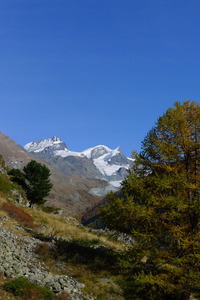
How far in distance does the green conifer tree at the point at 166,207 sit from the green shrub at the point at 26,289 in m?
4.24

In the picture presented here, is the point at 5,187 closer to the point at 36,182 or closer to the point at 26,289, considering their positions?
the point at 36,182

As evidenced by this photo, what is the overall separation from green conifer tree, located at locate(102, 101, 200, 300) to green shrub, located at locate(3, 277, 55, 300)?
13.9 ft

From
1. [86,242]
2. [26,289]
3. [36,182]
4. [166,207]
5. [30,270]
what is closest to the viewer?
[26,289]

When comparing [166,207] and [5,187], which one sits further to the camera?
[5,187]

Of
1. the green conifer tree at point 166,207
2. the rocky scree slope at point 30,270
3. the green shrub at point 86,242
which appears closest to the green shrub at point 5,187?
the green shrub at point 86,242

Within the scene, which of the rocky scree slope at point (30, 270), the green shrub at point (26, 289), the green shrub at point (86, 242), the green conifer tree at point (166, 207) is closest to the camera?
the green shrub at point (26, 289)

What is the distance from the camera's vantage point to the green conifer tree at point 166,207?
48.6 ft

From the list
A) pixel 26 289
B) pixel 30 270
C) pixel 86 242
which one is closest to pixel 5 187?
pixel 86 242

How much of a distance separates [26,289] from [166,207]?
315 inches

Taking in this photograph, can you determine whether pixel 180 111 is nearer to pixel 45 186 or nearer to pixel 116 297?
pixel 116 297

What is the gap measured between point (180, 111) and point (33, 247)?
511 inches

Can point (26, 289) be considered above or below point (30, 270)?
below

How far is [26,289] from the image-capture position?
42.0 ft

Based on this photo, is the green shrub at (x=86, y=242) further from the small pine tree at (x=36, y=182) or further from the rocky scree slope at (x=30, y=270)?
the small pine tree at (x=36, y=182)
